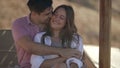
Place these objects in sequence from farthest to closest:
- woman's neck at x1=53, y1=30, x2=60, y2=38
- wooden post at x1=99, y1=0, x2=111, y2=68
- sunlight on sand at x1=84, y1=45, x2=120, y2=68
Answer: sunlight on sand at x1=84, y1=45, x2=120, y2=68, wooden post at x1=99, y1=0, x2=111, y2=68, woman's neck at x1=53, y1=30, x2=60, y2=38

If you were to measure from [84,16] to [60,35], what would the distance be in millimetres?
4963

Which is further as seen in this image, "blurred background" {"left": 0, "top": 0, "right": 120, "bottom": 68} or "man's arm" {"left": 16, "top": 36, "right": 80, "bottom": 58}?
"blurred background" {"left": 0, "top": 0, "right": 120, "bottom": 68}

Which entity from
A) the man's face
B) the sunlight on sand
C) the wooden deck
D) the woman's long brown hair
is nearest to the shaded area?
the wooden deck

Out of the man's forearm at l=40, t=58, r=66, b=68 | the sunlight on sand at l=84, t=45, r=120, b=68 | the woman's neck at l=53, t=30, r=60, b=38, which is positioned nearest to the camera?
the man's forearm at l=40, t=58, r=66, b=68

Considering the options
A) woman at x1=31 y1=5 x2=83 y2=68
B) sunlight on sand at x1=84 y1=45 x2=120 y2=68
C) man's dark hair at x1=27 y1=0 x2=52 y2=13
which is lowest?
sunlight on sand at x1=84 y1=45 x2=120 y2=68

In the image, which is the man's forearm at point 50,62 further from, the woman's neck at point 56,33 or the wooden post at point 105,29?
the wooden post at point 105,29

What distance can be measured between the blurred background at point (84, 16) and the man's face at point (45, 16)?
3.56 meters

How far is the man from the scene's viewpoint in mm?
3043

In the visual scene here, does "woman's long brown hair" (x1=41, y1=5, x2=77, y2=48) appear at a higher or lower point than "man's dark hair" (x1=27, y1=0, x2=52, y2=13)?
lower

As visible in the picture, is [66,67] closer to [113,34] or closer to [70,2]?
[113,34]

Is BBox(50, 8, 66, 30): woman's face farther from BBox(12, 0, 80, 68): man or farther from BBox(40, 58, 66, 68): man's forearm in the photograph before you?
BBox(40, 58, 66, 68): man's forearm

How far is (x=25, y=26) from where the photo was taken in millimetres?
3213

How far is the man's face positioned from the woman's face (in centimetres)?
9

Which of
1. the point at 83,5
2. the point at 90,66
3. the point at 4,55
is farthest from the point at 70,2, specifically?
the point at 90,66
